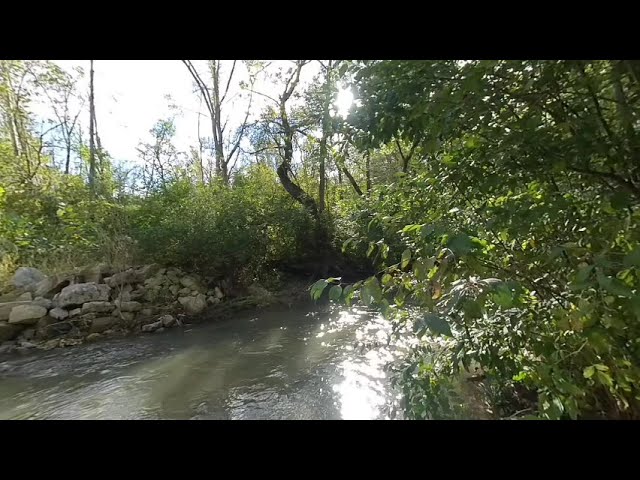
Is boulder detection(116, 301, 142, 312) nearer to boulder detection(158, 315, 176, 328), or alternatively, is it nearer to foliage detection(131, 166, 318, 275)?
boulder detection(158, 315, 176, 328)

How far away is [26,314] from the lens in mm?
5734

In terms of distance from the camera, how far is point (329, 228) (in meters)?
11.0

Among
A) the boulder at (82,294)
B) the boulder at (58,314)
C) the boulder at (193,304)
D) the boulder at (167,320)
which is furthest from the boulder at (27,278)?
the boulder at (193,304)

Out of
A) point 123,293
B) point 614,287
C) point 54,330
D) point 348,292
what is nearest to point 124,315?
point 123,293

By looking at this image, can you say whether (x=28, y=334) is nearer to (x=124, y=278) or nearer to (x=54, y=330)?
(x=54, y=330)

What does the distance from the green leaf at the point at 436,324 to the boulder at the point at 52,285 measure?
24.5 feet

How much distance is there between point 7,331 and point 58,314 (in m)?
0.67

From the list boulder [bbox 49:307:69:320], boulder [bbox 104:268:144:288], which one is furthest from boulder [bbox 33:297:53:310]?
boulder [bbox 104:268:144:288]

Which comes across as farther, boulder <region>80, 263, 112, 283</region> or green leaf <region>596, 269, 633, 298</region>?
boulder <region>80, 263, 112, 283</region>

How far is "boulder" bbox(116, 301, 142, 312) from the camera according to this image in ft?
21.3

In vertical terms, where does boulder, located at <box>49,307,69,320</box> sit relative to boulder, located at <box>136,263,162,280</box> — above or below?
below

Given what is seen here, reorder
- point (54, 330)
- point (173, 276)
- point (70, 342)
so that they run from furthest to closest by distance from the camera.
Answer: point (173, 276), point (54, 330), point (70, 342)
